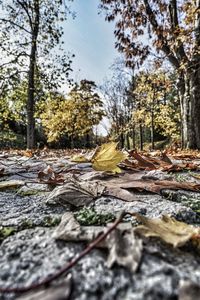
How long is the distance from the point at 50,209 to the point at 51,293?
0.47 m

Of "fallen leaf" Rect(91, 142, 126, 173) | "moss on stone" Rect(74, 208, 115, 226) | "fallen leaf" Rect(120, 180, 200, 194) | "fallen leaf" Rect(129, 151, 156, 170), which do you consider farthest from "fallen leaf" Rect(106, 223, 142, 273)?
"fallen leaf" Rect(129, 151, 156, 170)

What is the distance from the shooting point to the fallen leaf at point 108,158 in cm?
122

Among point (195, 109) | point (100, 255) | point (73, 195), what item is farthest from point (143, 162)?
point (195, 109)

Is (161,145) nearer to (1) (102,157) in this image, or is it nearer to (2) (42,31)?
(2) (42,31)

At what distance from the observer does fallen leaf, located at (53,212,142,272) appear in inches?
16.6

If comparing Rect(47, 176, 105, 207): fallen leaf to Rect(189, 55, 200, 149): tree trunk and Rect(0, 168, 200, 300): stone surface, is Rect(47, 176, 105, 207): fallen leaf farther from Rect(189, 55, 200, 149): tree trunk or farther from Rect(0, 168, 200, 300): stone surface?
Rect(189, 55, 200, 149): tree trunk

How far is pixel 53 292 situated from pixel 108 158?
3.12 feet

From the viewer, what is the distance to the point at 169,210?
76 centimetres

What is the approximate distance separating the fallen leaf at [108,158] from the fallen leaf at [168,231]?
2.03ft

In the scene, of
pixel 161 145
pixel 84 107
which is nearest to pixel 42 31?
pixel 84 107

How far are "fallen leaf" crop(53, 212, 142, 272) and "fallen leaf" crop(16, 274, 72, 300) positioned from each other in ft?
0.23

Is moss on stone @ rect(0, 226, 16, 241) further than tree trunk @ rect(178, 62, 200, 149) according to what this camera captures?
No

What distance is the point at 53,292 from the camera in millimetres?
363

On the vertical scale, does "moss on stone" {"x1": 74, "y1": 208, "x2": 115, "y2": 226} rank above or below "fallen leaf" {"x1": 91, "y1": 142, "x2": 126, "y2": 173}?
below
